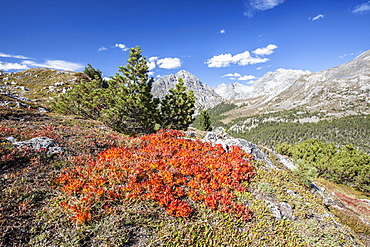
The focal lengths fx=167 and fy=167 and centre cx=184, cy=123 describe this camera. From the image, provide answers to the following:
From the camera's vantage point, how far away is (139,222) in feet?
23.1

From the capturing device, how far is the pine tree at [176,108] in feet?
113

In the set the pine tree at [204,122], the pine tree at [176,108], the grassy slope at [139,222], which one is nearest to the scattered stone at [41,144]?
the grassy slope at [139,222]

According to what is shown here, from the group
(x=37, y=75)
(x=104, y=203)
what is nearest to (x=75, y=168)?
(x=104, y=203)

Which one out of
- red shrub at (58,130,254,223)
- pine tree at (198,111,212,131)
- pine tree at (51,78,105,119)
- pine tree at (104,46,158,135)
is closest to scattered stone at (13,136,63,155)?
red shrub at (58,130,254,223)

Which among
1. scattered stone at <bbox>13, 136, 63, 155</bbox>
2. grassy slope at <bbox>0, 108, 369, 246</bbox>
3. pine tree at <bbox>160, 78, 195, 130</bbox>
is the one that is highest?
pine tree at <bbox>160, 78, 195, 130</bbox>

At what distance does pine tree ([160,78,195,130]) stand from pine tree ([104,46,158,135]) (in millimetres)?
5249

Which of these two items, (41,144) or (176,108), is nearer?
(41,144)

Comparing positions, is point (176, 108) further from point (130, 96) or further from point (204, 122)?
point (204, 122)

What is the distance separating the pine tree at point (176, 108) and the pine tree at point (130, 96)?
5.25 m

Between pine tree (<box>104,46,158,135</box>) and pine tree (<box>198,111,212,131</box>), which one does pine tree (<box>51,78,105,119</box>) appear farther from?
pine tree (<box>198,111,212,131</box>)

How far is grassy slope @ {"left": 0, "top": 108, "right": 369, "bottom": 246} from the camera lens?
6.03m

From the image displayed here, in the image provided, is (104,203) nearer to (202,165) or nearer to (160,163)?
(160,163)

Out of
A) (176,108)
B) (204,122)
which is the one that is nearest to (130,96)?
(176,108)

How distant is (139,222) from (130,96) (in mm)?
22601
